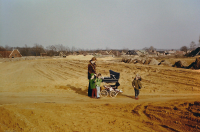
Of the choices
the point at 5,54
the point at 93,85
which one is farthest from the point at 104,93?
the point at 5,54

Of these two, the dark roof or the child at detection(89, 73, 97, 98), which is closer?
the child at detection(89, 73, 97, 98)

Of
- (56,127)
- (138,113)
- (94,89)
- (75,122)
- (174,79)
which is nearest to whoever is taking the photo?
(56,127)

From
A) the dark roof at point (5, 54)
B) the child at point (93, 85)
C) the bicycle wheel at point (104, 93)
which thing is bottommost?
the bicycle wheel at point (104, 93)

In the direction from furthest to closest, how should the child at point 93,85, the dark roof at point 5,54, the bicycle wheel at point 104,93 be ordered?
1. the dark roof at point 5,54
2. the bicycle wheel at point 104,93
3. the child at point 93,85

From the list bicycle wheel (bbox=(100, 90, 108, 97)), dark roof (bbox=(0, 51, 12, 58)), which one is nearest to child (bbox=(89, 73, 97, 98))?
bicycle wheel (bbox=(100, 90, 108, 97))

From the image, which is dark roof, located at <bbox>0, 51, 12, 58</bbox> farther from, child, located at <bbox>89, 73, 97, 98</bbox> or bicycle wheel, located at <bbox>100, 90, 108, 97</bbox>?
child, located at <bbox>89, 73, 97, 98</bbox>

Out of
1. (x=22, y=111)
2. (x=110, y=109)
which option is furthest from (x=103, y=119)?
(x=22, y=111)

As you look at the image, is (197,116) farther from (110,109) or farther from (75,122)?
(75,122)

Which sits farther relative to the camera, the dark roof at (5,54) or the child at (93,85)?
the dark roof at (5,54)

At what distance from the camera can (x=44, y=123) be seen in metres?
5.56

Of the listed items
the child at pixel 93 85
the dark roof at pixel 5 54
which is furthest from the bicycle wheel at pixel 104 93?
the dark roof at pixel 5 54

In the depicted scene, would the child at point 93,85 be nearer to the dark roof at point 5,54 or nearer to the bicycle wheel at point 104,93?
the bicycle wheel at point 104,93

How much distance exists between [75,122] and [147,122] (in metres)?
2.69

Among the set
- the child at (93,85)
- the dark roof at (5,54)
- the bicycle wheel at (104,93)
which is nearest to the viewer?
the child at (93,85)
